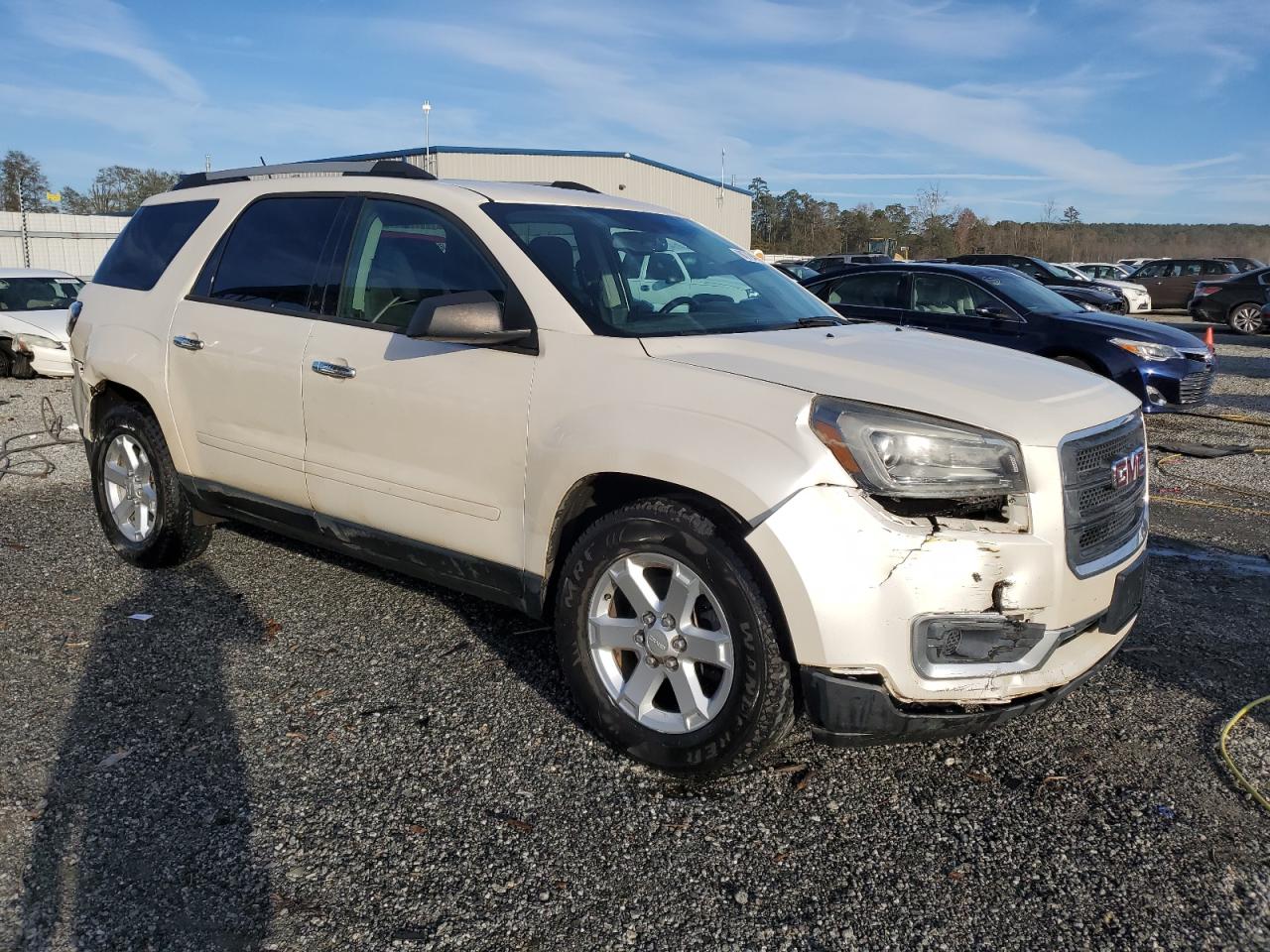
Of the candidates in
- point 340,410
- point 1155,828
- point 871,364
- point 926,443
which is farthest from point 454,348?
point 1155,828

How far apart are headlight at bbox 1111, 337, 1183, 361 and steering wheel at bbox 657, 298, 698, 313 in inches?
276

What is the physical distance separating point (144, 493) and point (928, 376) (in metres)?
3.91

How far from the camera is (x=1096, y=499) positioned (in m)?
2.98

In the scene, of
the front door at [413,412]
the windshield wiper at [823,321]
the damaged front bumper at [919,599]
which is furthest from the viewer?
the windshield wiper at [823,321]

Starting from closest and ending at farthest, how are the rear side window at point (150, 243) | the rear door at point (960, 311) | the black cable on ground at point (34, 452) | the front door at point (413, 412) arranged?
the front door at point (413, 412)
the rear side window at point (150, 243)
the black cable on ground at point (34, 452)
the rear door at point (960, 311)

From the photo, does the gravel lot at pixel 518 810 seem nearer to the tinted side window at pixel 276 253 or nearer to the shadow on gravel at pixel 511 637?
the shadow on gravel at pixel 511 637

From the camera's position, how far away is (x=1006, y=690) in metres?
2.83

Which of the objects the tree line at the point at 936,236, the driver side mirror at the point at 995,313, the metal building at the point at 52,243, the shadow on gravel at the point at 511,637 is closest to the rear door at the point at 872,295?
the driver side mirror at the point at 995,313

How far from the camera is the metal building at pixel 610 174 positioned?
3291cm

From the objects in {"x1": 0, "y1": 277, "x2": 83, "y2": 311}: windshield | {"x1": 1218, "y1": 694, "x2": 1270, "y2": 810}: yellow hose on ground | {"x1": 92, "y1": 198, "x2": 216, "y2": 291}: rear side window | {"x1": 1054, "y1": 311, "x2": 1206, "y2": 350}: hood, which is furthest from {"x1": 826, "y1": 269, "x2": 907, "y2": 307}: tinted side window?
{"x1": 0, "y1": 277, "x2": 83, "y2": 311}: windshield

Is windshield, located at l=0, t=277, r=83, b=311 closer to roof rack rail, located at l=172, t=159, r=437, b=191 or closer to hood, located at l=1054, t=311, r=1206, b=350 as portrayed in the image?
roof rack rail, located at l=172, t=159, r=437, b=191

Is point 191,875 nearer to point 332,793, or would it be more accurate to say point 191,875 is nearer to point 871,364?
point 332,793

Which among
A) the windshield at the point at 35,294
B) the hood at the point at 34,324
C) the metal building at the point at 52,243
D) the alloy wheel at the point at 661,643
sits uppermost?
the metal building at the point at 52,243

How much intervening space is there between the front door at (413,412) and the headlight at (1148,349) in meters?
7.59
